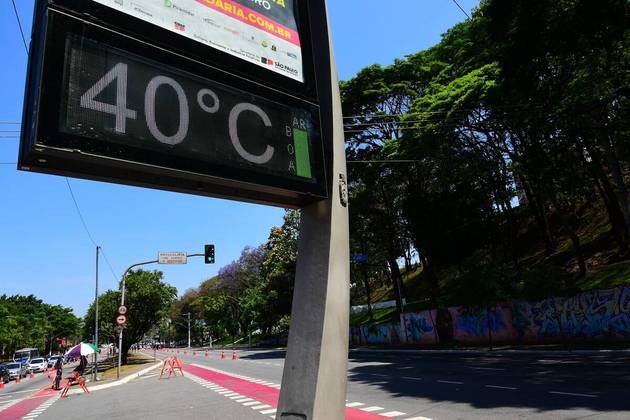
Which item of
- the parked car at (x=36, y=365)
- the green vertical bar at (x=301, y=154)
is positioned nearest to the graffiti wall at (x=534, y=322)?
the green vertical bar at (x=301, y=154)

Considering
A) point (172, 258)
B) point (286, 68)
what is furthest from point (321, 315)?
point (172, 258)

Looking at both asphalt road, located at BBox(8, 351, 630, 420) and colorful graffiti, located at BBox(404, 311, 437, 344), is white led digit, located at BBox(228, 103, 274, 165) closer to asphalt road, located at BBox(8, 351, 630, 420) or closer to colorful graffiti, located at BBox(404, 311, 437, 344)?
asphalt road, located at BBox(8, 351, 630, 420)

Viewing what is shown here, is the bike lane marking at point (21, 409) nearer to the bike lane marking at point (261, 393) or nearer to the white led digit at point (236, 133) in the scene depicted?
the bike lane marking at point (261, 393)

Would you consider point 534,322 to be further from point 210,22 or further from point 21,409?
point 210,22

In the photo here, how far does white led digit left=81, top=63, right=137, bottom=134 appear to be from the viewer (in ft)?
8.65

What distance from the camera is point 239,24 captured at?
135 inches

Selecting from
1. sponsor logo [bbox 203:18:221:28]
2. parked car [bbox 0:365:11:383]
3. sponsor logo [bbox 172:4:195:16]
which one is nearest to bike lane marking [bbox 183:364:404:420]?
sponsor logo [bbox 203:18:221:28]

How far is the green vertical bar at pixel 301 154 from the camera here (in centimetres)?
359

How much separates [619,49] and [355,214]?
2013cm

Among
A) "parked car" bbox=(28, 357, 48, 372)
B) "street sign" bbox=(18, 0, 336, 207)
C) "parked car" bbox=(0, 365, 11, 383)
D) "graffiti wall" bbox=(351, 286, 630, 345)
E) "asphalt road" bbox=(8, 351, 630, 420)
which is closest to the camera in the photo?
"street sign" bbox=(18, 0, 336, 207)

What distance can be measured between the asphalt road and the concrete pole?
6122mm

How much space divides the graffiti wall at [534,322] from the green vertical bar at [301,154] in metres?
23.1

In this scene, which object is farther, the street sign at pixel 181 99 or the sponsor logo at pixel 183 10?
the sponsor logo at pixel 183 10

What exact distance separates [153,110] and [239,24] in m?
1.00
